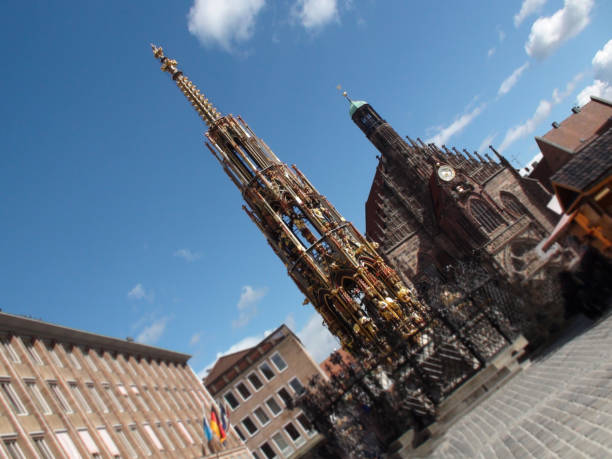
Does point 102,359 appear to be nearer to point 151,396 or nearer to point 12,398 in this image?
point 151,396

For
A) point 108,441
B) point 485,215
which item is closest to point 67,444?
point 108,441

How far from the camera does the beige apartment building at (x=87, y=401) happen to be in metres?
23.5

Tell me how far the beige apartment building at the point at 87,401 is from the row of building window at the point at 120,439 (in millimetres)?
42

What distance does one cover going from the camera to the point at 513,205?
36.8 m

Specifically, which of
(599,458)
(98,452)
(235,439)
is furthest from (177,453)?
(599,458)

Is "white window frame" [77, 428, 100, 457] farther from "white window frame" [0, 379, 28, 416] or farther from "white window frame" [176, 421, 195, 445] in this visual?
"white window frame" [176, 421, 195, 445]

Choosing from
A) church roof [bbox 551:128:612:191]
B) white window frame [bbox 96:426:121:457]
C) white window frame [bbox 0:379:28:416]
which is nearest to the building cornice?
white window frame [bbox 0:379:28:416]

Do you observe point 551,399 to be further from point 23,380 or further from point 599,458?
point 23,380

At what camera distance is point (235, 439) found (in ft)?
150

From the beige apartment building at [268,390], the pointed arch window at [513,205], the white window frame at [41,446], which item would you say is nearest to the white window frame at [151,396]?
the white window frame at [41,446]

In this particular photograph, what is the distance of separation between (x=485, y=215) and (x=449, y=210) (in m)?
2.52

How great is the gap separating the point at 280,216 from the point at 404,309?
532 centimetres

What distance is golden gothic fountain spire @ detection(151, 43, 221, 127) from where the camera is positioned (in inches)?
797

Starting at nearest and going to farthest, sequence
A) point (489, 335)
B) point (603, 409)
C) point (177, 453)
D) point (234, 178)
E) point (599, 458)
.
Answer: point (599, 458) < point (603, 409) < point (489, 335) < point (234, 178) < point (177, 453)
